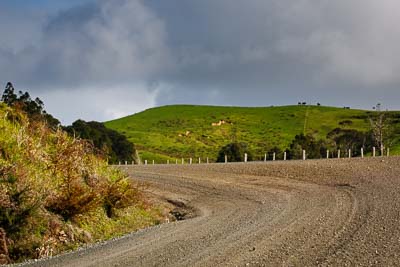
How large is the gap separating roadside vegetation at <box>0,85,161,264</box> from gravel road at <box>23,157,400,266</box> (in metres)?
1.71

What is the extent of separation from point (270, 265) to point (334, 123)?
406 ft

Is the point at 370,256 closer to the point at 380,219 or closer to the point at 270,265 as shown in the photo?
the point at 270,265

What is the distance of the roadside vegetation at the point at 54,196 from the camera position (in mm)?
14164

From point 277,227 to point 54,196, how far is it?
6.03 meters

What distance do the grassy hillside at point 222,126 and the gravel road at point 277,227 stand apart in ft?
221

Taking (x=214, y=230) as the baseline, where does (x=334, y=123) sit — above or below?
above

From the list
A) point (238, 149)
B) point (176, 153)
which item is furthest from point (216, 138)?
point (238, 149)

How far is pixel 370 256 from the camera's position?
10.3 metres

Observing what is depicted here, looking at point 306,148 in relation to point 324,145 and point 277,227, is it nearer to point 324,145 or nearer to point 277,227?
point 324,145

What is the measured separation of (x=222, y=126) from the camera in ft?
448

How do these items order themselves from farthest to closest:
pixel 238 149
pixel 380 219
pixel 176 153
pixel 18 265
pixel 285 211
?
1. pixel 176 153
2. pixel 238 149
3. pixel 285 211
4. pixel 380 219
5. pixel 18 265

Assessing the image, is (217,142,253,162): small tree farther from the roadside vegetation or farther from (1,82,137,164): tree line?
the roadside vegetation

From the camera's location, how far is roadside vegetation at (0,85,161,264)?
46.5ft

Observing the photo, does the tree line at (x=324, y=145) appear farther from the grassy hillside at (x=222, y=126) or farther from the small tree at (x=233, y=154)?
the grassy hillside at (x=222, y=126)
